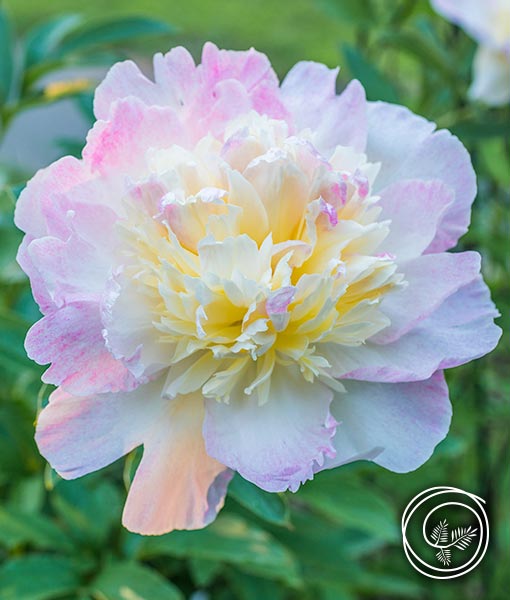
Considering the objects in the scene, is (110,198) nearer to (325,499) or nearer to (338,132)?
(338,132)

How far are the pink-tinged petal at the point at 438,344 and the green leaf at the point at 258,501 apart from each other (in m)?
0.14

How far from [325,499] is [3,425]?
1.14 ft

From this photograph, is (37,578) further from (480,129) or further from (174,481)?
(480,129)

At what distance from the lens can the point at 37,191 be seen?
1.58 feet

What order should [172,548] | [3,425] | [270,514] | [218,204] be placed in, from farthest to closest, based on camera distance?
[3,425]
[172,548]
[270,514]
[218,204]

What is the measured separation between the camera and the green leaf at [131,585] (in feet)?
2.53

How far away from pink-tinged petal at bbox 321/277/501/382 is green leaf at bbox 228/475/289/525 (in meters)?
0.14

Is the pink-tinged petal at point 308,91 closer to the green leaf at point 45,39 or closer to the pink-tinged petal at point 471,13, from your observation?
the pink-tinged petal at point 471,13

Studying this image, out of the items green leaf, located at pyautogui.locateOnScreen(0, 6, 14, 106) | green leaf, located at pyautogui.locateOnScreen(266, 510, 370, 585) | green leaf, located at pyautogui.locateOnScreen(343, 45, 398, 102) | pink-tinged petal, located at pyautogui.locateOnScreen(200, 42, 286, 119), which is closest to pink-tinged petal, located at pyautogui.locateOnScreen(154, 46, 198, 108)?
pink-tinged petal, located at pyautogui.locateOnScreen(200, 42, 286, 119)

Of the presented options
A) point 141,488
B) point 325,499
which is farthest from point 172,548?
point 141,488

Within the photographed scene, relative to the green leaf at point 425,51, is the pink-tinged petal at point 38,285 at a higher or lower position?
higher

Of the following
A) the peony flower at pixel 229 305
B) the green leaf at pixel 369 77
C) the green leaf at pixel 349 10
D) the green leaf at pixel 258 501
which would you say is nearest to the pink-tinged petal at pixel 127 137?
the peony flower at pixel 229 305

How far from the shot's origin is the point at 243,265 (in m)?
A: 0.46

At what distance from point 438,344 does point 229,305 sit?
0.38 ft
